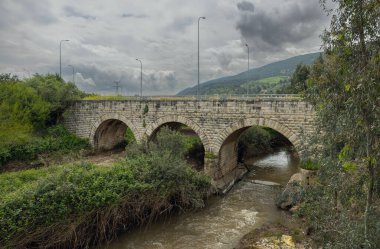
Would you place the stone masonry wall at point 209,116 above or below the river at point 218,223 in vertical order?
above

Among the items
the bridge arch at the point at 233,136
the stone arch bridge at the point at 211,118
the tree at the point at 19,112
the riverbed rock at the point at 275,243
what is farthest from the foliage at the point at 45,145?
the riverbed rock at the point at 275,243

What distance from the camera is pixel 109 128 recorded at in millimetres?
26438

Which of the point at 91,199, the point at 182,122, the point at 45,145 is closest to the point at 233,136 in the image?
the point at 182,122

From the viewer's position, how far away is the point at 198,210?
15859mm

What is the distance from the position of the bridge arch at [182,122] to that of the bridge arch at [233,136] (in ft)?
2.85

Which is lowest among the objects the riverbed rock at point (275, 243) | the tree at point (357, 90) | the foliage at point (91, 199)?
the riverbed rock at point (275, 243)

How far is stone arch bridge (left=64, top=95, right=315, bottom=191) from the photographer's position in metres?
16.1

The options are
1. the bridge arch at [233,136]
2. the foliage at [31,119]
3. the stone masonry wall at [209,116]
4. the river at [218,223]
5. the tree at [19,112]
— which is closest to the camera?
the river at [218,223]

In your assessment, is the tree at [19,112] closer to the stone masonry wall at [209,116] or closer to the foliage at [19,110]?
the foliage at [19,110]

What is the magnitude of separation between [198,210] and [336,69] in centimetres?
1210

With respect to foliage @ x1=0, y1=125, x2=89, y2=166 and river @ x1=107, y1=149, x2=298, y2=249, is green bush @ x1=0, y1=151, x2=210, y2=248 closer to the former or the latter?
river @ x1=107, y1=149, x2=298, y2=249

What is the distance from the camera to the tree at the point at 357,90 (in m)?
4.67

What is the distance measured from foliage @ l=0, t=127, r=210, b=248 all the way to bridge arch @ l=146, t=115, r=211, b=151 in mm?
3364

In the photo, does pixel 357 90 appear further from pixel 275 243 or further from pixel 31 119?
pixel 31 119
